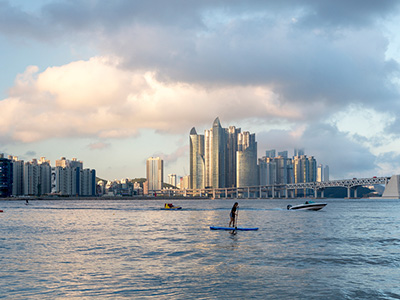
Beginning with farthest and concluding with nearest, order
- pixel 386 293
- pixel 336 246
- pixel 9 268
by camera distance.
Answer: pixel 336 246 < pixel 9 268 < pixel 386 293

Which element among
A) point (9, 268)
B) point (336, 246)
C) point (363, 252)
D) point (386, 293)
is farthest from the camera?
point (336, 246)

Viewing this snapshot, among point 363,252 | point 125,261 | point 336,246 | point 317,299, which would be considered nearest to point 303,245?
point 336,246

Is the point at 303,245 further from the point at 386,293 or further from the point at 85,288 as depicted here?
the point at 85,288

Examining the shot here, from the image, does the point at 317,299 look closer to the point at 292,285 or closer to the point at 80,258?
the point at 292,285

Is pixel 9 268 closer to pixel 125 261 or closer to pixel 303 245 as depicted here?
pixel 125 261

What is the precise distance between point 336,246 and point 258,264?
12.8 m

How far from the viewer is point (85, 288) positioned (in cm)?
2019

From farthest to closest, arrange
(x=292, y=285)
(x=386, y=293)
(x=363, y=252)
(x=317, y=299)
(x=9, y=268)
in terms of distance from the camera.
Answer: (x=363, y=252)
(x=9, y=268)
(x=292, y=285)
(x=386, y=293)
(x=317, y=299)

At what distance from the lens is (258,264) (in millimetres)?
26906

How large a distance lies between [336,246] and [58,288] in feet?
79.7

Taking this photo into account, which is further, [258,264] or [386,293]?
[258,264]

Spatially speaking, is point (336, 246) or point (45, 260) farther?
point (336, 246)

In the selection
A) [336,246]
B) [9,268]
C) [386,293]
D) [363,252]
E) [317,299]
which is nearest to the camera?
[317,299]

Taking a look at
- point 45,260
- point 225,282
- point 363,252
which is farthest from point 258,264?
point 45,260
